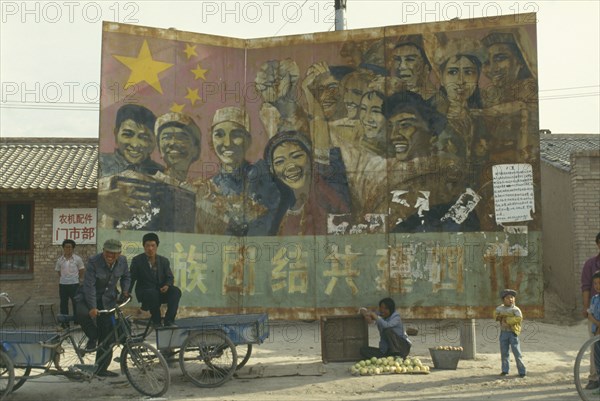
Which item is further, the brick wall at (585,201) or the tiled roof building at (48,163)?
the tiled roof building at (48,163)

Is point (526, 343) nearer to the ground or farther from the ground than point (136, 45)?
nearer to the ground

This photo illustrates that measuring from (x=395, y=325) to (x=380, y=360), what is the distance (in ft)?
1.84

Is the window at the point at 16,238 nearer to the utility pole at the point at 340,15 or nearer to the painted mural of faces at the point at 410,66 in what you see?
the utility pole at the point at 340,15

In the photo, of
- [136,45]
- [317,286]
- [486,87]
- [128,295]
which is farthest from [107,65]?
[486,87]

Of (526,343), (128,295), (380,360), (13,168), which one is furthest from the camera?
(13,168)

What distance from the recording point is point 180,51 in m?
11.3

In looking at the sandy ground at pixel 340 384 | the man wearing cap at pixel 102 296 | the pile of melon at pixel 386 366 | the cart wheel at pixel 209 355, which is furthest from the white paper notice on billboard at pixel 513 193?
the man wearing cap at pixel 102 296

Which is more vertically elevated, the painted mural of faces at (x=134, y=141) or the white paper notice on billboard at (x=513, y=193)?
the painted mural of faces at (x=134, y=141)

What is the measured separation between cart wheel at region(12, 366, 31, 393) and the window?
9464 mm

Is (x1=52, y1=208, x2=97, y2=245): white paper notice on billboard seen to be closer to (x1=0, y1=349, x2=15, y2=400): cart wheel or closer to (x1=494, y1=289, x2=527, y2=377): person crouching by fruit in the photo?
(x1=0, y1=349, x2=15, y2=400): cart wheel

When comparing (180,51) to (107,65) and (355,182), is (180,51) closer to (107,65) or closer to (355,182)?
(107,65)

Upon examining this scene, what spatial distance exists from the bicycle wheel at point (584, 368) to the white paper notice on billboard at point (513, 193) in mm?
2551

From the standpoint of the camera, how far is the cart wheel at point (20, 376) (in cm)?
858

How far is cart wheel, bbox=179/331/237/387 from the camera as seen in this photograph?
9.43m
